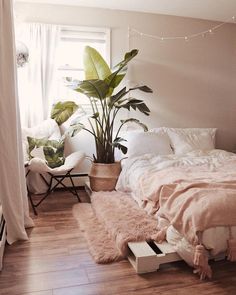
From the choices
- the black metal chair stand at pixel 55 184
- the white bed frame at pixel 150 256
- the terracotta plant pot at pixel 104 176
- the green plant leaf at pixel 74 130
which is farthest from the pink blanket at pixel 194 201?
the black metal chair stand at pixel 55 184

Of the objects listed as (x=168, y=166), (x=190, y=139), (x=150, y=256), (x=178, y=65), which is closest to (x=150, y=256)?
(x=150, y=256)

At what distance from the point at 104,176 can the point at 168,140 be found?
1049 mm

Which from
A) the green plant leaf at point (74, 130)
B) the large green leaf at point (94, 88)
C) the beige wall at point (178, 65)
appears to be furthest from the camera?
the beige wall at point (178, 65)

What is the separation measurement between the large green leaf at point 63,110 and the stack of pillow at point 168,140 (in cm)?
78

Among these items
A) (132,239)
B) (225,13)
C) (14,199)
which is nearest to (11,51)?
(14,199)

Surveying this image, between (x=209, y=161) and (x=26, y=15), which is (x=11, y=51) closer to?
(x=26, y=15)

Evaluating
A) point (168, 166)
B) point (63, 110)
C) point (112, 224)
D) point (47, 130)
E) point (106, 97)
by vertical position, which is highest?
point (106, 97)

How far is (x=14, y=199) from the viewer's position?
8.05 ft

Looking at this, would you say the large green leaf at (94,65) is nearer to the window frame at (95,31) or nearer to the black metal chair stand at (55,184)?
the window frame at (95,31)

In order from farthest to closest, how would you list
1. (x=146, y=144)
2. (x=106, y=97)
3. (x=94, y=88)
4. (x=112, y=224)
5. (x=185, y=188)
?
(x=146, y=144), (x=106, y=97), (x=94, y=88), (x=112, y=224), (x=185, y=188)

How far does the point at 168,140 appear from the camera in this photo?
394cm

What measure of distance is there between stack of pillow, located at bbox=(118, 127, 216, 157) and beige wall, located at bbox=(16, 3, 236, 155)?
0.85ft

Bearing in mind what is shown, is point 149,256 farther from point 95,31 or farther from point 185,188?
point 95,31

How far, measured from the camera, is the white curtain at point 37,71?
12.1ft
